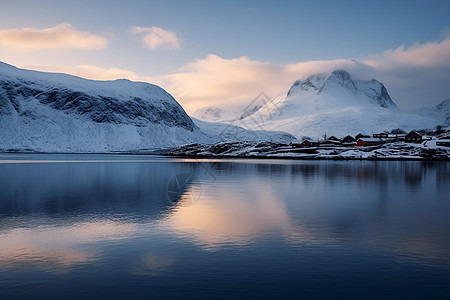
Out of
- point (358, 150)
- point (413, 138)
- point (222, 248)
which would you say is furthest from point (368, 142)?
point (222, 248)

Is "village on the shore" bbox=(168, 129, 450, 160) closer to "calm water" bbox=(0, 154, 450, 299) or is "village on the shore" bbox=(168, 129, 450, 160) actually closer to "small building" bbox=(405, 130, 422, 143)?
"small building" bbox=(405, 130, 422, 143)

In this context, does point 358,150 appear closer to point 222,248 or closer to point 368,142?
point 368,142

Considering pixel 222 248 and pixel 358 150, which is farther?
pixel 358 150

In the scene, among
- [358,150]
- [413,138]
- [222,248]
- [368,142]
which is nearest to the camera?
[222,248]

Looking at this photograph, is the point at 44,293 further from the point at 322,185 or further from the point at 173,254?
the point at 322,185

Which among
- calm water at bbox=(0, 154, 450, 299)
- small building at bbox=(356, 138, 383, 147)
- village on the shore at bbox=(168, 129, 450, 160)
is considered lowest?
calm water at bbox=(0, 154, 450, 299)

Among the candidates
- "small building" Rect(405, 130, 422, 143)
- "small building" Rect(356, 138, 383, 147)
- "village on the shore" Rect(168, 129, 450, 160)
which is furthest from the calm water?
"small building" Rect(405, 130, 422, 143)

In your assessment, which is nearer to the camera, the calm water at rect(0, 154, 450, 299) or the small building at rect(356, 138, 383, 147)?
the calm water at rect(0, 154, 450, 299)

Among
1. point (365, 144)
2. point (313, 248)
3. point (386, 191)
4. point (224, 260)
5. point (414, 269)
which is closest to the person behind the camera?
point (414, 269)

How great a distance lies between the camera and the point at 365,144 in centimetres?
18275

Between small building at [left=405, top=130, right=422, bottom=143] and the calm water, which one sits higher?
small building at [left=405, top=130, right=422, bottom=143]

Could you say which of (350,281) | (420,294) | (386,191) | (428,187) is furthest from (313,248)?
(428,187)

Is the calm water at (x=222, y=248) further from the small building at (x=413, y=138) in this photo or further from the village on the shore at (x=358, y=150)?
the small building at (x=413, y=138)

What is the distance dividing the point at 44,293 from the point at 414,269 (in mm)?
14833
